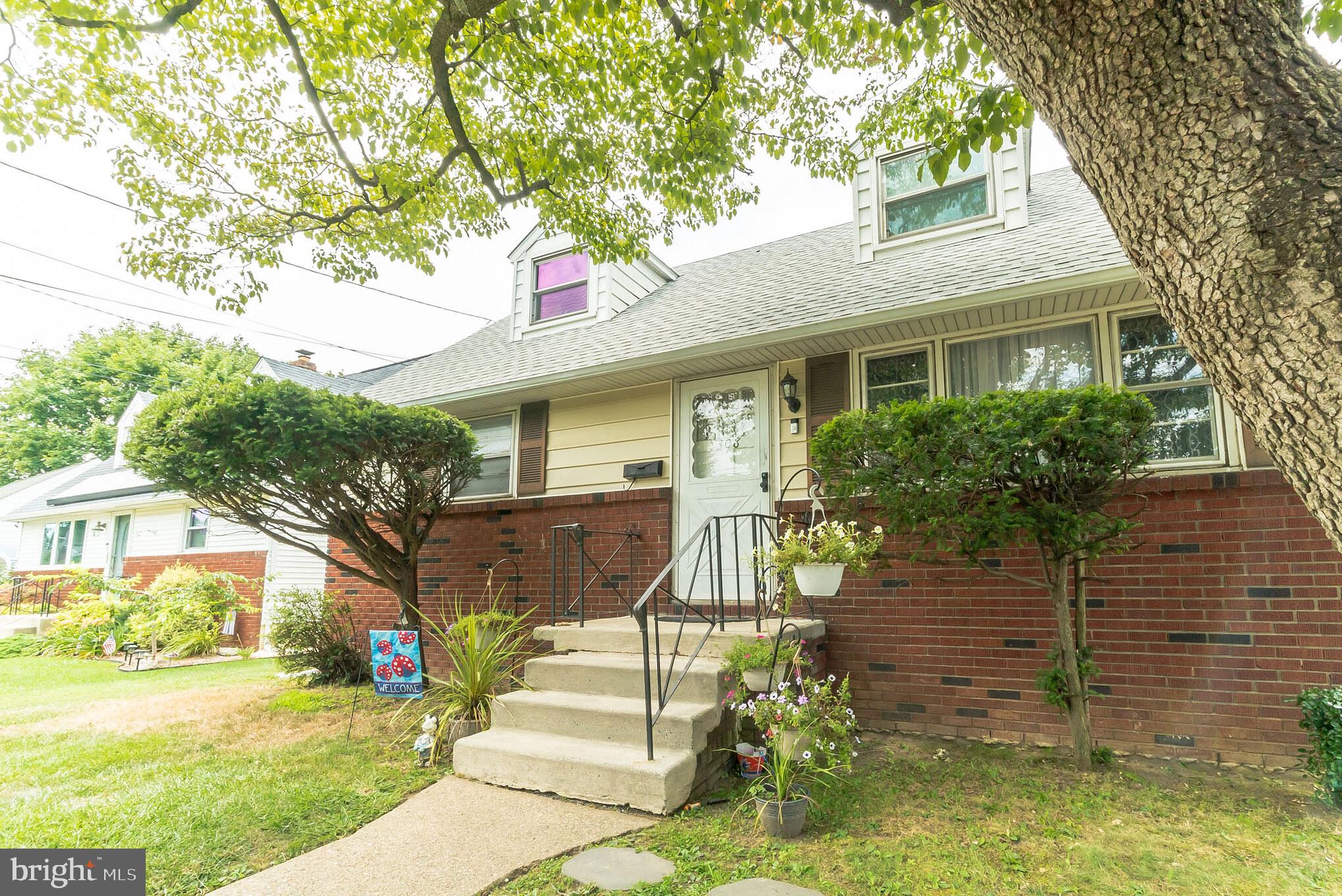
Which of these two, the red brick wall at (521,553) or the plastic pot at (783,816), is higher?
the red brick wall at (521,553)

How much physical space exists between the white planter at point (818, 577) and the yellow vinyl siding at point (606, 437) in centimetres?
260

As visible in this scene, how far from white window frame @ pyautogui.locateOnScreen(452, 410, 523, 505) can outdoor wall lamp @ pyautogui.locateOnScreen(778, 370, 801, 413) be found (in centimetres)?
328

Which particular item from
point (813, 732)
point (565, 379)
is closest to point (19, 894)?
point (813, 732)

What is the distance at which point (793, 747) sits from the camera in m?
3.50

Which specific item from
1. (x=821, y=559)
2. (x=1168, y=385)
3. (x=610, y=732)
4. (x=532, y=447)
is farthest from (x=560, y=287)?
(x=1168, y=385)

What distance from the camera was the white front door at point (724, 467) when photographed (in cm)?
627

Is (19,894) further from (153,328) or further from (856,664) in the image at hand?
(153,328)

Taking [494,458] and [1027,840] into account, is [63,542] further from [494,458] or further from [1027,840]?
[1027,840]

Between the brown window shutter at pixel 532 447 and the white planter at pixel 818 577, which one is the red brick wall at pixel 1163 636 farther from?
the brown window shutter at pixel 532 447

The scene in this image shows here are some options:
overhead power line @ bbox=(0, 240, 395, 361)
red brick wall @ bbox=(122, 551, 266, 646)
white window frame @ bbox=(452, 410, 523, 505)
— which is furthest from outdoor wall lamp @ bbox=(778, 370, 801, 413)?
red brick wall @ bbox=(122, 551, 266, 646)

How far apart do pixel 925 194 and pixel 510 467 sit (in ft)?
17.4

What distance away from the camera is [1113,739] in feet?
15.0

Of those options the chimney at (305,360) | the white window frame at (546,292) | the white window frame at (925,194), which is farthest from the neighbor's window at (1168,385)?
the chimney at (305,360)

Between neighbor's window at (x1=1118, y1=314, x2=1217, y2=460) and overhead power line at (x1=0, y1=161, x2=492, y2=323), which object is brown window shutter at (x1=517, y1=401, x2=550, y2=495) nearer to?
overhead power line at (x1=0, y1=161, x2=492, y2=323)
